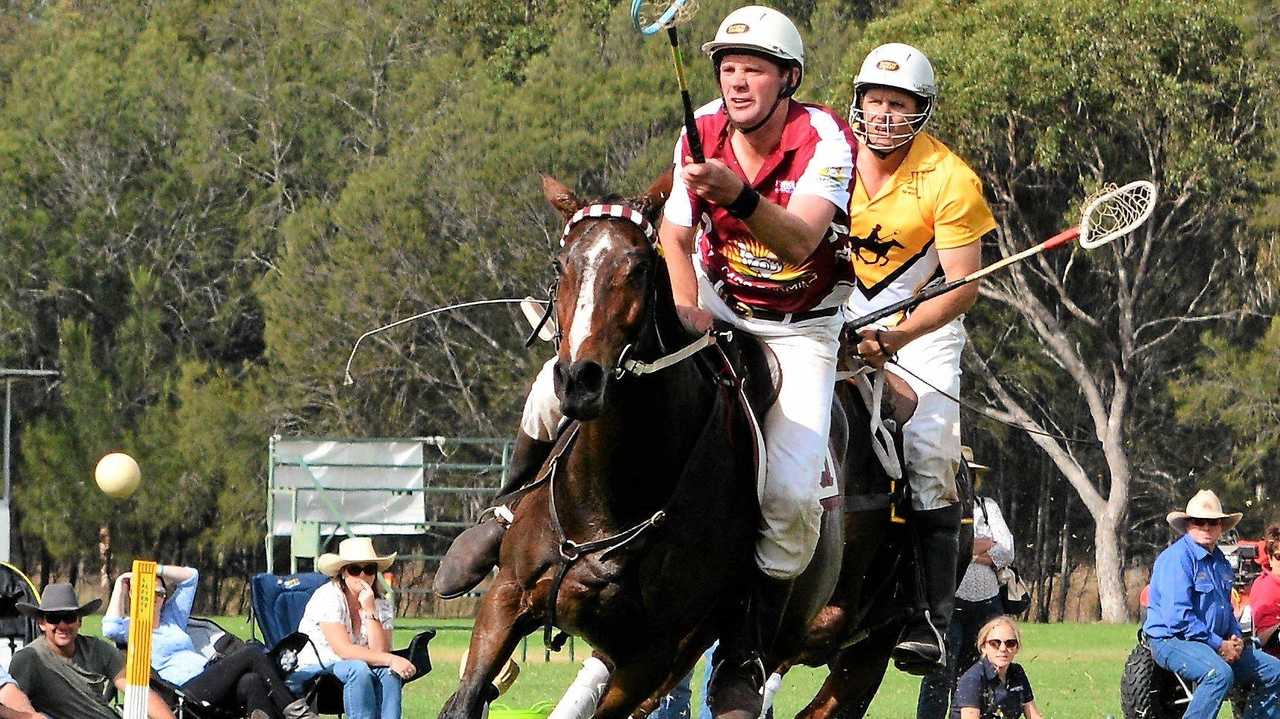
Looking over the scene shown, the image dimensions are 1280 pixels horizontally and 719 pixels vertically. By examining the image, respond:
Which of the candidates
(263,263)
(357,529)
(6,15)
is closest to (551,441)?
(357,529)

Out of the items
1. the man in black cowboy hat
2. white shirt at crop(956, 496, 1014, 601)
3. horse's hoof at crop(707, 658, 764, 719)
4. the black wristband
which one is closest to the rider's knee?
horse's hoof at crop(707, 658, 764, 719)

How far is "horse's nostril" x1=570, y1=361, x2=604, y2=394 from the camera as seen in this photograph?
21.6 ft

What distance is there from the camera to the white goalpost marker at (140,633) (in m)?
8.42

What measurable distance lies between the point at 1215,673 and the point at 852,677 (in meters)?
4.86

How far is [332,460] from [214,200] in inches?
1214

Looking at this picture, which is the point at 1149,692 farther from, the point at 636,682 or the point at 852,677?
the point at 636,682

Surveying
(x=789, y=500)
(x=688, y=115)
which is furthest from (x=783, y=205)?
(x=789, y=500)

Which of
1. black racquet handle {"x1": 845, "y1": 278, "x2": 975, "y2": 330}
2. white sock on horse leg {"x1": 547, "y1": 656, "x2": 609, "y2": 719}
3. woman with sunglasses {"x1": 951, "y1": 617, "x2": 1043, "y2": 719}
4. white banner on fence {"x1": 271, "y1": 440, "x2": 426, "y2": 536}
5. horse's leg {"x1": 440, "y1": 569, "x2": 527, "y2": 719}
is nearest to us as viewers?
horse's leg {"x1": 440, "y1": 569, "x2": 527, "y2": 719}

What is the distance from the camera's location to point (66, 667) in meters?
13.1

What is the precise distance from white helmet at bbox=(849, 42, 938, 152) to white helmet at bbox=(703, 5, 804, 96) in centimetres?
173

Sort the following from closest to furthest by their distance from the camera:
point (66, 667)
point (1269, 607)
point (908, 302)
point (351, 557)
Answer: point (908, 302)
point (66, 667)
point (351, 557)
point (1269, 607)

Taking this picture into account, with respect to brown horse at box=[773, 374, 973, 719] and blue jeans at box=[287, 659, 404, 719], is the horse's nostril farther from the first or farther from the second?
blue jeans at box=[287, 659, 404, 719]

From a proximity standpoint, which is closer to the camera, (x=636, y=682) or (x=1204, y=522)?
(x=636, y=682)

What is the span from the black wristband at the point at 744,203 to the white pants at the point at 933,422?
2.77 meters
